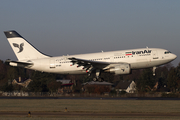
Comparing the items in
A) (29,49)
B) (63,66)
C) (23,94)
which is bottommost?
(23,94)

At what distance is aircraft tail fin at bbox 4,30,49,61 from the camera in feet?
168

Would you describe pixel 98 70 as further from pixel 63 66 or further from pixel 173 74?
pixel 173 74

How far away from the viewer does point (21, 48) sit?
52000mm

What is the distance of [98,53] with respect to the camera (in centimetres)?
4712

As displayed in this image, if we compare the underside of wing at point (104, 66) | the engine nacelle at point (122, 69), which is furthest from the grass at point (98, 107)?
the underside of wing at point (104, 66)

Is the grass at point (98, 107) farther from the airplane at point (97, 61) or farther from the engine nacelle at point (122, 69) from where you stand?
the engine nacelle at point (122, 69)

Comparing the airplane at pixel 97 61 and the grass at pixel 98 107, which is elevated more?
the airplane at pixel 97 61

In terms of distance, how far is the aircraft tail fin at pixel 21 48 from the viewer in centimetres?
5122

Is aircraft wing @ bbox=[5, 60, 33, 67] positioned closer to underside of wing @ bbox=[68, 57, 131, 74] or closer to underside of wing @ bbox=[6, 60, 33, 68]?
underside of wing @ bbox=[6, 60, 33, 68]

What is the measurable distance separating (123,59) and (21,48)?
64.2 ft

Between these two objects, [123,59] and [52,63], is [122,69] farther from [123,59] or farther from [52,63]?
[52,63]

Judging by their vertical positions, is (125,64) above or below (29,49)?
below

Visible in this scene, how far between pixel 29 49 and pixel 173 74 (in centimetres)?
7394

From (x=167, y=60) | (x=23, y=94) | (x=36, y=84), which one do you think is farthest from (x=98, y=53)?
(x=36, y=84)
